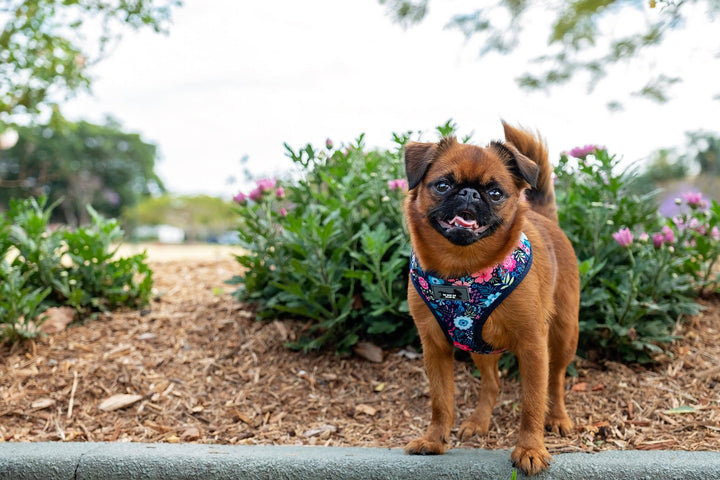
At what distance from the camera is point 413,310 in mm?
3031

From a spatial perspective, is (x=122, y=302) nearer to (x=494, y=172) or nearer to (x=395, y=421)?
(x=395, y=421)

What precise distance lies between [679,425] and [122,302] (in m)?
4.63

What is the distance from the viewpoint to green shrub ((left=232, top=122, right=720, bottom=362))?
4117mm

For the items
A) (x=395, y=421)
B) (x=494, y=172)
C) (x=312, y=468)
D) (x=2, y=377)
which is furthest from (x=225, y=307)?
(x=494, y=172)

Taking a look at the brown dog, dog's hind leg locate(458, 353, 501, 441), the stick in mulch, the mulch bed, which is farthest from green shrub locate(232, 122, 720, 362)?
the stick in mulch

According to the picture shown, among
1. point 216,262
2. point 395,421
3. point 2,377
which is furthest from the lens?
point 216,262

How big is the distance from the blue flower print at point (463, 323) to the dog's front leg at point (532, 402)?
0.30 m

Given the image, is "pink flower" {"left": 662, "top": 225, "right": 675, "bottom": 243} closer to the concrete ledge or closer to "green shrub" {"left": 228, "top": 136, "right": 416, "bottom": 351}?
the concrete ledge

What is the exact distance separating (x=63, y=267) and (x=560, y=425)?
442 centimetres

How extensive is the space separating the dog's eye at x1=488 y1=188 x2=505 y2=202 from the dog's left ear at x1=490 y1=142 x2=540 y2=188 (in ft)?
0.65

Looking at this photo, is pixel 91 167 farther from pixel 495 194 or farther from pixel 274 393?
pixel 495 194

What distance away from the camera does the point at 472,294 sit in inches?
111

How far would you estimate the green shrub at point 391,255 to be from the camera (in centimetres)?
412

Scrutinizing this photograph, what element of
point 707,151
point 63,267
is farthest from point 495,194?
point 707,151
